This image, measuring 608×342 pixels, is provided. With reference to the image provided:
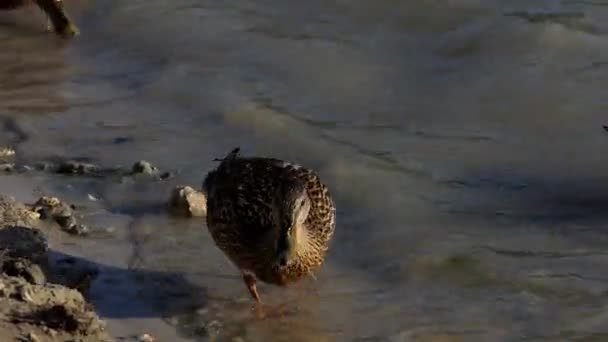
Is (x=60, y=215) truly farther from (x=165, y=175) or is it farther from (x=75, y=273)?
(x=165, y=175)

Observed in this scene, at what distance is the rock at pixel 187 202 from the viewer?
25.3 feet

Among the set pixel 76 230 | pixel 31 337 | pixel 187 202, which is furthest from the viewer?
pixel 187 202

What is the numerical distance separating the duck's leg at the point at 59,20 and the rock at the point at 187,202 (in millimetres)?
4688

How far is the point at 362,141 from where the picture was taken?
902cm

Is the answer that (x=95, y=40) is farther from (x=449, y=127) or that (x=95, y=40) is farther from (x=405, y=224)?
(x=405, y=224)

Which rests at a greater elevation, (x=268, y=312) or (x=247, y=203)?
(x=247, y=203)

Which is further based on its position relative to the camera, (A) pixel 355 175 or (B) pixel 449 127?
(B) pixel 449 127

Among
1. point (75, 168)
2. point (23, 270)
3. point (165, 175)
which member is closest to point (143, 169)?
point (165, 175)

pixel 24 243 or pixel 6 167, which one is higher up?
pixel 24 243

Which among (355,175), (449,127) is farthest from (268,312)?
(449,127)

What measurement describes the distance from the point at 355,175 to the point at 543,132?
1.38m

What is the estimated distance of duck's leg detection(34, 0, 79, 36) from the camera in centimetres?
1217

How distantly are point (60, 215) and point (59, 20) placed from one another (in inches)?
199

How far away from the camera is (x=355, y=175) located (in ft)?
27.6
